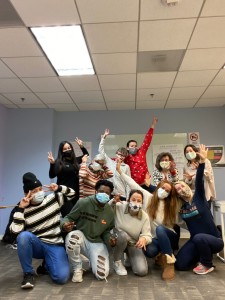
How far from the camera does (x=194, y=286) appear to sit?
2273 mm

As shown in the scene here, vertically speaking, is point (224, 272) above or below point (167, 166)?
below

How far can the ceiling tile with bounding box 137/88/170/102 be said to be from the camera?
4.43 metres

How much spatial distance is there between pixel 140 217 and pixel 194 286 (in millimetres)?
797

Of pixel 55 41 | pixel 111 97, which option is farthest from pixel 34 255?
pixel 111 97

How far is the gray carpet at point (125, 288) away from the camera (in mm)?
2070

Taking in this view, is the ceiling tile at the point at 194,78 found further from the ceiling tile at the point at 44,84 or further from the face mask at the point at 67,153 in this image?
the face mask at the point at 67,153

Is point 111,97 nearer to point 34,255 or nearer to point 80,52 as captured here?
point 80,52

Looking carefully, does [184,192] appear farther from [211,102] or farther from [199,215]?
[211,102]

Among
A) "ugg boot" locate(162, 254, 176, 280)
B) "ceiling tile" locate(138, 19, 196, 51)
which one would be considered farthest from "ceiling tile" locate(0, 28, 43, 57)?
"ugg boot" locate(162, 254, 176, 280)

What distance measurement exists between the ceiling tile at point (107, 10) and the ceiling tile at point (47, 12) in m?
0.09

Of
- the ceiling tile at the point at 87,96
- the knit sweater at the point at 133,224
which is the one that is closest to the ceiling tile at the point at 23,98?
the ceiling tile at the point at 87,96

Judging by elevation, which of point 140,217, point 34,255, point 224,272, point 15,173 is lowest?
point 224,272

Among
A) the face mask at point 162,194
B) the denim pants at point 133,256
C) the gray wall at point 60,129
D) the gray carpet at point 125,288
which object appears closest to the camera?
the gray carpet at point 125,288

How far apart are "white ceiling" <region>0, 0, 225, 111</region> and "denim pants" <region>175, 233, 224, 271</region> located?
6.98 ft
